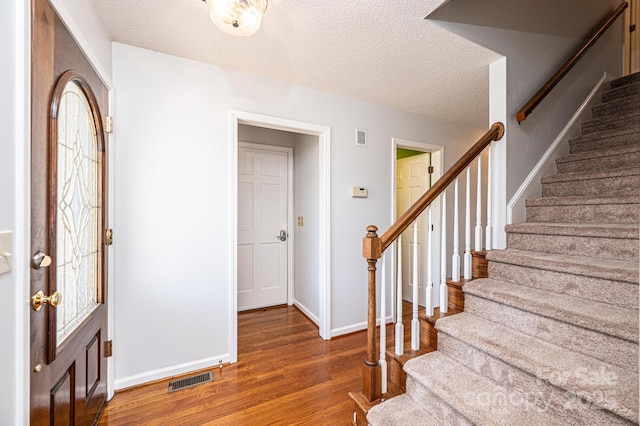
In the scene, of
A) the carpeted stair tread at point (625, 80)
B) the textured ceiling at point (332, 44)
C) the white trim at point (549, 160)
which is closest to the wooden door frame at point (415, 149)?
the textured ceiling at point (332, 44)

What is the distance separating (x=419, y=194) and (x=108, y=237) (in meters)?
3.22

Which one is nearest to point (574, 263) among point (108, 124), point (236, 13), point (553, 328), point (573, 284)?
point (573, 284)

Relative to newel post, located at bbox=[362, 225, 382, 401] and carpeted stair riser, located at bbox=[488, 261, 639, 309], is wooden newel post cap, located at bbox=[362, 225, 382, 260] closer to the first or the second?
newel post, located at bbox=[362, 225, 382, 401]

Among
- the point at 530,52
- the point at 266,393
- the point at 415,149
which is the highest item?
the point at 530,52

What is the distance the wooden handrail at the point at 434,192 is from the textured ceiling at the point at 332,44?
61cm

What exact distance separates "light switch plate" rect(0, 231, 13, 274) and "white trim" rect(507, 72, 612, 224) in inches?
105

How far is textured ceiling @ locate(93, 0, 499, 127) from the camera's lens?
61.0 inches

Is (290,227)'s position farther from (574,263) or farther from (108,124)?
(574,263)

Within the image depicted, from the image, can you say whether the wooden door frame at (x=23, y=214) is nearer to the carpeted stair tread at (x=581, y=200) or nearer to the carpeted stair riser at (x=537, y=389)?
the carpeted stair riser at (x=537, y=389)

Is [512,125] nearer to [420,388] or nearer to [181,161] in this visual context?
[420,388]

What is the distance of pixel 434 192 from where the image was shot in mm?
1690

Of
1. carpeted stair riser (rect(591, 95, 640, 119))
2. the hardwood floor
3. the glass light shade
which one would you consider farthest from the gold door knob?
carpeted stair riser (rect(591, 95, 640, 119))

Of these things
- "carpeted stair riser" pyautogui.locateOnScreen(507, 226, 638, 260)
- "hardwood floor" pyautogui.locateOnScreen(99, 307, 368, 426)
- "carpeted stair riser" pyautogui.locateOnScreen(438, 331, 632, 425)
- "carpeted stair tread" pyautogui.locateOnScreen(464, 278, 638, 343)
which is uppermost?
"carpeted stair riser" pyautogui.locateOnScreen(507, 226, 638, 260)

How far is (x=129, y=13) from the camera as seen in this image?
1.56 m
